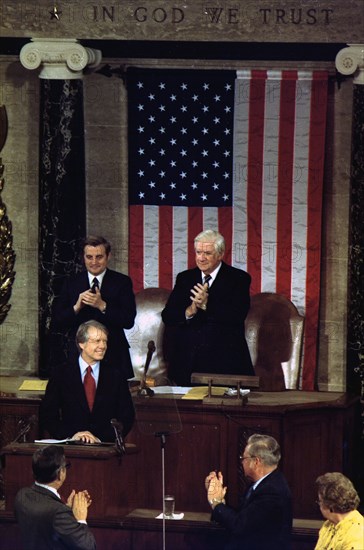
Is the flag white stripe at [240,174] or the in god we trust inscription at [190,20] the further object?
the flag white stripe at [240,174]

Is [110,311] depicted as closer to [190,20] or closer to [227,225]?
[227,225]

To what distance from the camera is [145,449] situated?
42.7 feet

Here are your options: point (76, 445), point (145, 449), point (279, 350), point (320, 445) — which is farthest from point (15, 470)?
Answer: point (279, 350)

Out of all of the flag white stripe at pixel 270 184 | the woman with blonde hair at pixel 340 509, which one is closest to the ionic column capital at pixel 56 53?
the flag white stripe at pixel 270 184

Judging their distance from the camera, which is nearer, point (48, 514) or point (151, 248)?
point (48, 514)

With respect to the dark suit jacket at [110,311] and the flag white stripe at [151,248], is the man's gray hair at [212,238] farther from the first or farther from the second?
the flag white stripe at [151,248]

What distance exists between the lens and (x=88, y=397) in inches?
489

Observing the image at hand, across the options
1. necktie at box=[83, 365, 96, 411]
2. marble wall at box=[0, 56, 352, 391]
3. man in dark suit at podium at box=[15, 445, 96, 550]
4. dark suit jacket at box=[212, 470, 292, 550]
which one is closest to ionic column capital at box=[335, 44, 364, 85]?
marble wall at box=[0, 56, 352, 391]

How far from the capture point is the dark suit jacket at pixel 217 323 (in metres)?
13.5

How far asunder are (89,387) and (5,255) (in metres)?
3.45

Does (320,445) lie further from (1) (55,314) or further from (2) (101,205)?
(2) (101,205)

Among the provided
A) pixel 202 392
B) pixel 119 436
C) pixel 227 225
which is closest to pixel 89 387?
pixel 119 436

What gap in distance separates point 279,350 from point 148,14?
3315mm

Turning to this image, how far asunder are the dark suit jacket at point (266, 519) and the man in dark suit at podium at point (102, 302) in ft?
9.41
